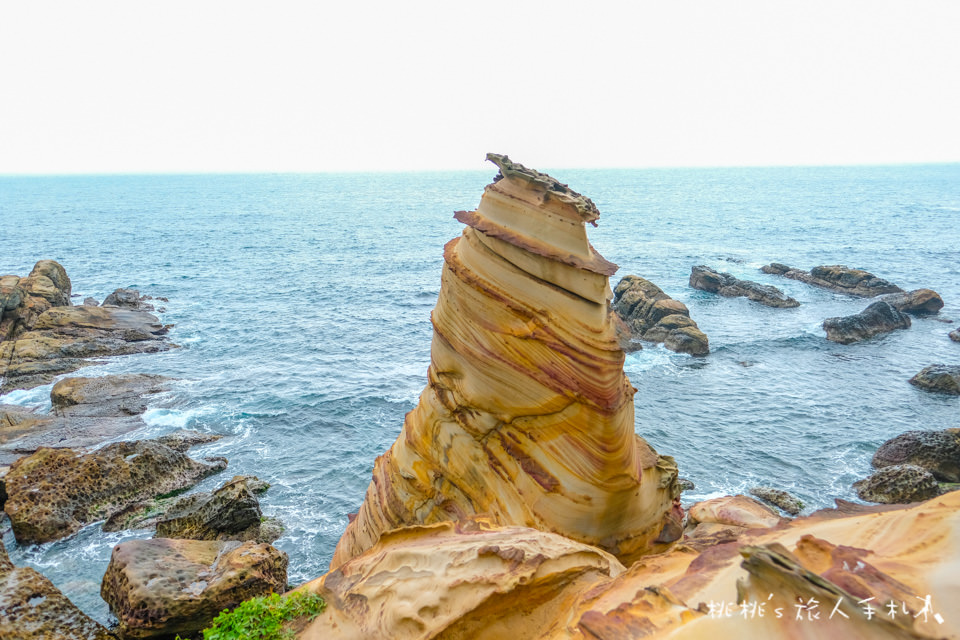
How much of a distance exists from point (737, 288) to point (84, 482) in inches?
1556

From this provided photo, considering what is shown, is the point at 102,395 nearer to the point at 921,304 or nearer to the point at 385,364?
the point at 385,364

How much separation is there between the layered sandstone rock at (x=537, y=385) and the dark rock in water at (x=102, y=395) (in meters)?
18.9

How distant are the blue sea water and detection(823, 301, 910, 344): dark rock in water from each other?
0.63 metres

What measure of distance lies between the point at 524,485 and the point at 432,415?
7.10 ft

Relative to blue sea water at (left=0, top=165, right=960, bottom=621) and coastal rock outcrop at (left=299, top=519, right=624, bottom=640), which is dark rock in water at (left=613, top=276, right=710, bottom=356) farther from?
coastal rock outcrop at (left=299, top=519, right=624, bottom=640)

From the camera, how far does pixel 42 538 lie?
1576cm

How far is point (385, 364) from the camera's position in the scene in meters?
29.5

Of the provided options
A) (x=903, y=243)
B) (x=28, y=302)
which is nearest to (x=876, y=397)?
(x=28, y=302)

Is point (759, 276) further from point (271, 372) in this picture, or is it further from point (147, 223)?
point (147, 223)

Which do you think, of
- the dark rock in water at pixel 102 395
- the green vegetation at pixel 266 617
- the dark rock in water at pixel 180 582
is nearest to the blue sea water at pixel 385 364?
the dark rock in water at pixel 102 395

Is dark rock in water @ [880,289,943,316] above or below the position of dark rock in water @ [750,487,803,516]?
above

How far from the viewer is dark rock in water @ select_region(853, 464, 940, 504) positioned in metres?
16.8

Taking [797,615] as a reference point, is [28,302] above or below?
below

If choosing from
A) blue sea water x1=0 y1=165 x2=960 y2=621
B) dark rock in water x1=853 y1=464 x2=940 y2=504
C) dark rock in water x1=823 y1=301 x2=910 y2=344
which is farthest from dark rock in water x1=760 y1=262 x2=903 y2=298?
dark rock in water x1=853 y1=464 x2=940 y2=504
